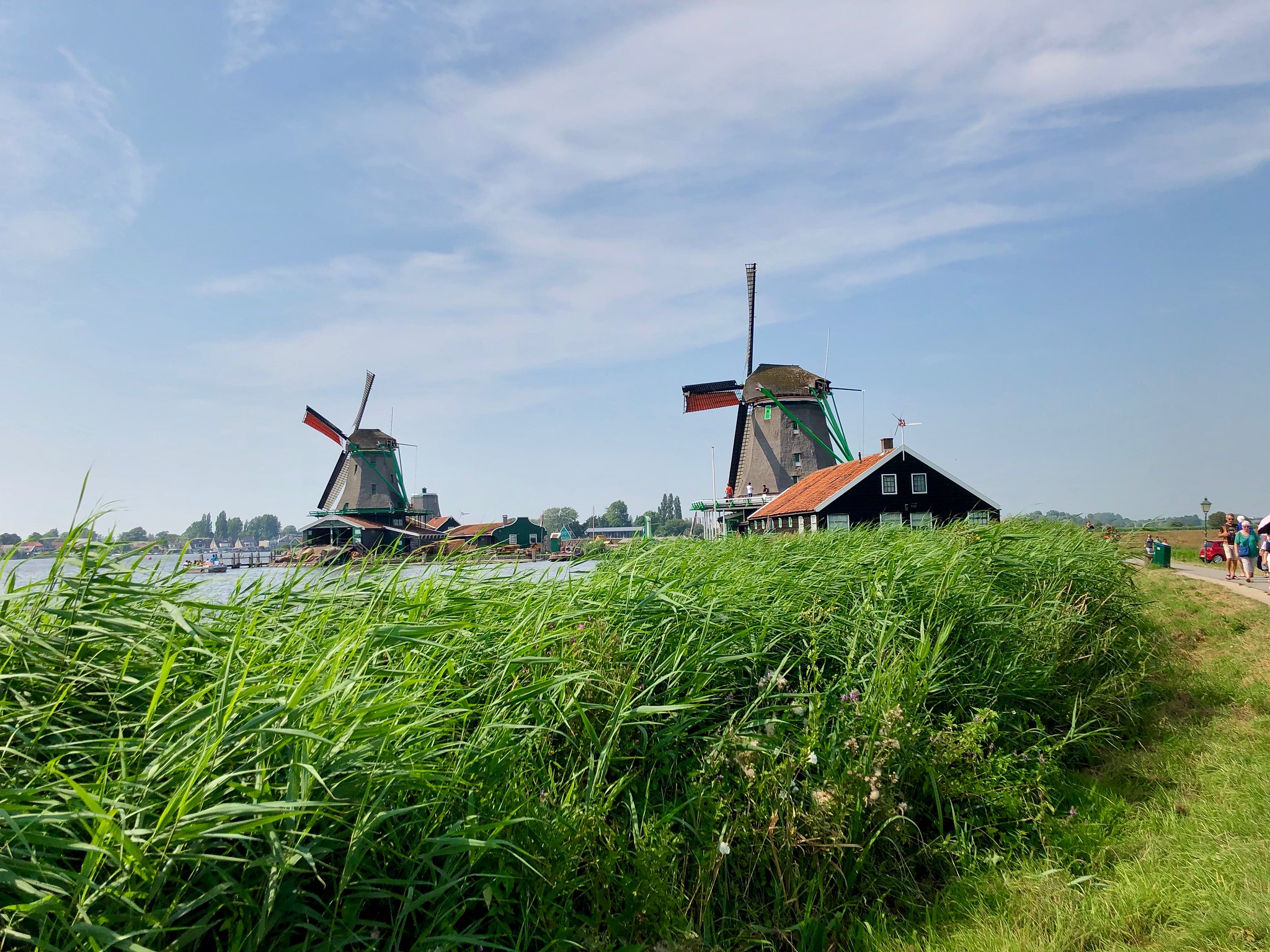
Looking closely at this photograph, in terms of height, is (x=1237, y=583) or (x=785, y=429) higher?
(x=785, y=429)

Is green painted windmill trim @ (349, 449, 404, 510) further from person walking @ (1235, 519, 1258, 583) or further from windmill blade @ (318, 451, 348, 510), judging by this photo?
person walking @ (1235, 519, 1258, 583)

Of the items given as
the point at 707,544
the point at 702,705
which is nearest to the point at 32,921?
the point at 702,705

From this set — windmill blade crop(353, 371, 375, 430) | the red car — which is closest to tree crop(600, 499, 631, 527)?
windmill blade crop(353, 371, 375, 430)

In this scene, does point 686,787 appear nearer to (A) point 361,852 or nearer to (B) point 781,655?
(B) point 781,655

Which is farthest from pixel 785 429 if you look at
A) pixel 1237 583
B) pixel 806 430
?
pixel 1237 583

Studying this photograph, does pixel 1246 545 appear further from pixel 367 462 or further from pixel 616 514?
pixel 616 514

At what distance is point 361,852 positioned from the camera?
250 centimetres

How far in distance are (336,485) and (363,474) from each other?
2.35m

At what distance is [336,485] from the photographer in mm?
51500

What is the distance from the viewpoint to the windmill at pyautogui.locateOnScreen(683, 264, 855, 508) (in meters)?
36.6

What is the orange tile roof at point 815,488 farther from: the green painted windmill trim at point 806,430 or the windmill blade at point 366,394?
the windmill blade at point 366,394

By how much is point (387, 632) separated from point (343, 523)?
139 ft

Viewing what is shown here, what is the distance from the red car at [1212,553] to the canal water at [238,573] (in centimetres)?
2658

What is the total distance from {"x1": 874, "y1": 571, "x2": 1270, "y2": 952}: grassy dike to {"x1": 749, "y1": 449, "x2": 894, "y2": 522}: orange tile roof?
21.1 meters
